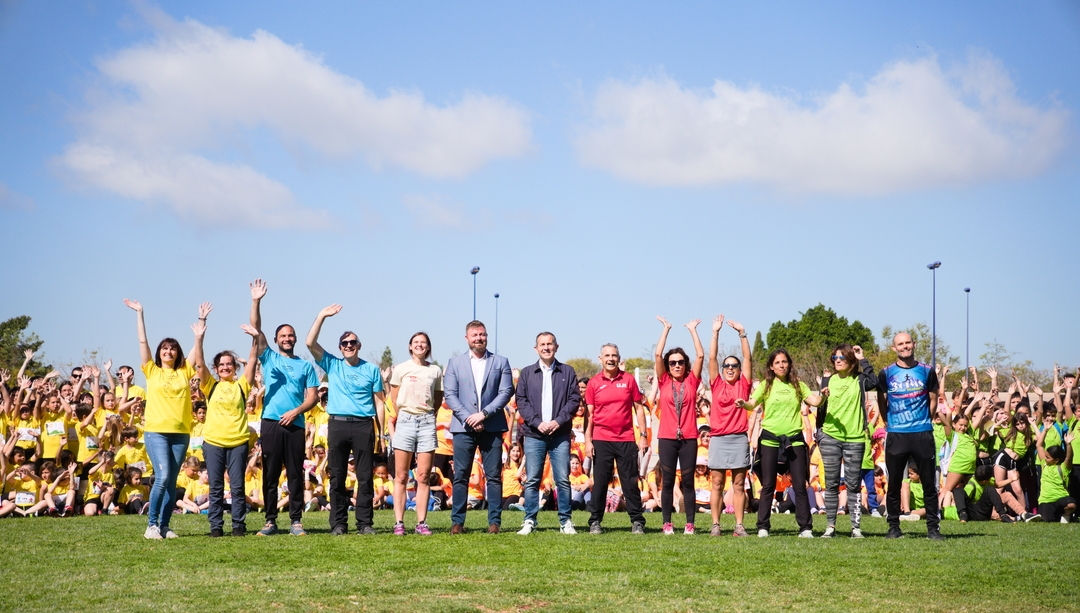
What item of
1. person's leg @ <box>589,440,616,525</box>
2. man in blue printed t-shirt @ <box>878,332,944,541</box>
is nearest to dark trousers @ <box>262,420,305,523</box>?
person's leg @ <box>589,440,616,525</box>

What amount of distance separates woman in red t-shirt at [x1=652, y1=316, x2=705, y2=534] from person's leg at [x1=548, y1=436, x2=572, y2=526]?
113 cm

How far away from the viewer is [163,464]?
10.1m

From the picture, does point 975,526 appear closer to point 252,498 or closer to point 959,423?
point 959,423

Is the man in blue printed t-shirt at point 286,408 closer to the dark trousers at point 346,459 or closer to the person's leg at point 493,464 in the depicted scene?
the dark trousers at point 346,459

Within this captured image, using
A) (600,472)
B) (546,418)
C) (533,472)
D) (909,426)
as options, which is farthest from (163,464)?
(909,426)

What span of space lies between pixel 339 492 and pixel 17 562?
10.4 ft

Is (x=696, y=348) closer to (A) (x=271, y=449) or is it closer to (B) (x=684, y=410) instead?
(B) (x=684, y=410)

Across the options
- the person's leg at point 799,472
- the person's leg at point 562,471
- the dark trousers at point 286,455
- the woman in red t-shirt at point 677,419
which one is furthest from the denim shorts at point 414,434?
the person's leg at point 799,472

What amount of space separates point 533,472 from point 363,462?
1.76 m

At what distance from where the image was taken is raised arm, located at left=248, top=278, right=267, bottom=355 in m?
10.4

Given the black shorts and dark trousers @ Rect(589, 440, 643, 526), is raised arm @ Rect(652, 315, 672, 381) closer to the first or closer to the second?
dark trousers @ Rect(589, 440, 643, 526)

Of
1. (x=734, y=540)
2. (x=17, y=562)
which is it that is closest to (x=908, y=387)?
(x=734, y=540)

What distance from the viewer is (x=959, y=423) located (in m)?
14.2

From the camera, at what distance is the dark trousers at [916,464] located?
10.6 metres
